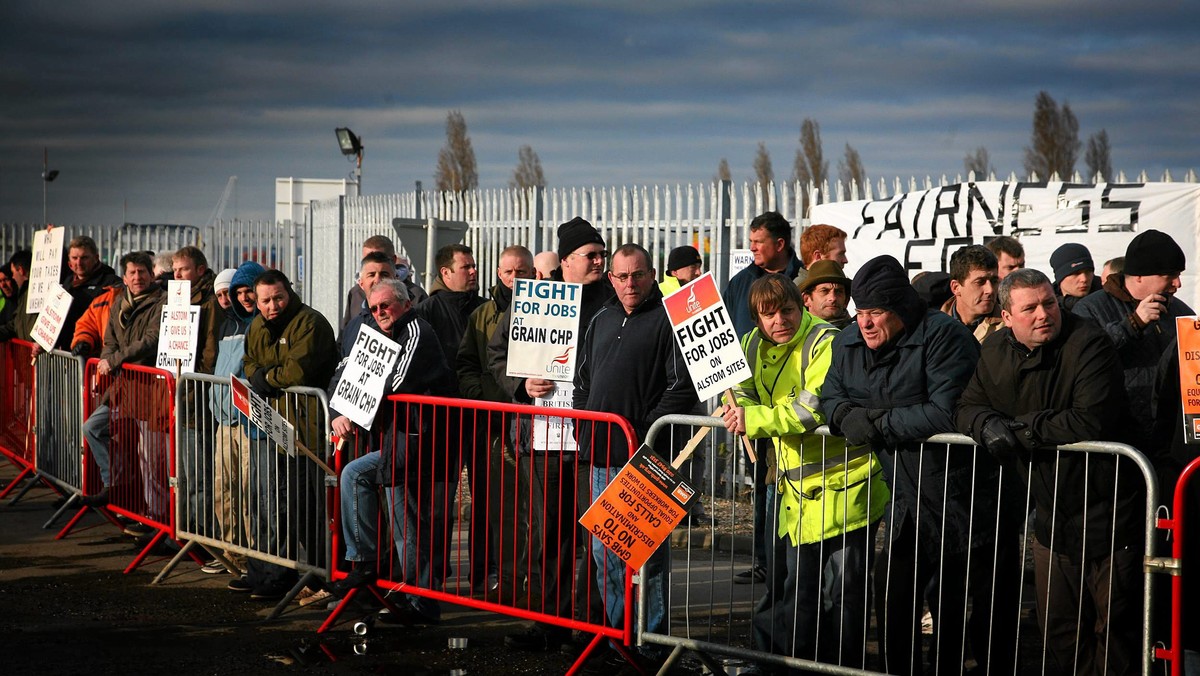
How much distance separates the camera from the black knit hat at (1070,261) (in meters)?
7.14

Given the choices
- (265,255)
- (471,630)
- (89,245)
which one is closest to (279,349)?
(471,630)

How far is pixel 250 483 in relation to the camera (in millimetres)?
7859

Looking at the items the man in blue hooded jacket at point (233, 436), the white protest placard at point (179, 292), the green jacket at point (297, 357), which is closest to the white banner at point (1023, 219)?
the green jacket at point (297, 357)

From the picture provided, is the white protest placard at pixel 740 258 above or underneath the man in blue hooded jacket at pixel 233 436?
above

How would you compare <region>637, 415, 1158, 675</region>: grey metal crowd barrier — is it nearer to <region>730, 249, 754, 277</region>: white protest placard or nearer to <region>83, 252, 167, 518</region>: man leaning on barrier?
<region>730, 249, 754, 277</region>: white protest placard

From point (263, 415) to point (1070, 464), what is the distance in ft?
15.4

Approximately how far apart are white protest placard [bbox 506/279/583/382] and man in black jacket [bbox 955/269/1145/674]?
2.31 metres

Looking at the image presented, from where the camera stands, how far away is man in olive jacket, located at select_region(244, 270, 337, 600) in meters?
7.59

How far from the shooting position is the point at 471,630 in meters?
7.08

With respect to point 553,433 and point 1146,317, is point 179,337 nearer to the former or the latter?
point 553,433

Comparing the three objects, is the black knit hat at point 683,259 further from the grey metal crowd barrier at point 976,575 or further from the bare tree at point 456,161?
the bare tree at point 456,161

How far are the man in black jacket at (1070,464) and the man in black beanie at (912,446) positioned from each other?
0.23m

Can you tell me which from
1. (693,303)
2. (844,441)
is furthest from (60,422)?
(844,441)

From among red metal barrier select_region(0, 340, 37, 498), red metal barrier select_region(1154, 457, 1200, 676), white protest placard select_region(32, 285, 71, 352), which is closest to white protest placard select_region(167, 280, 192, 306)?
white protest placard select_region(32, 285, 71, 352)
